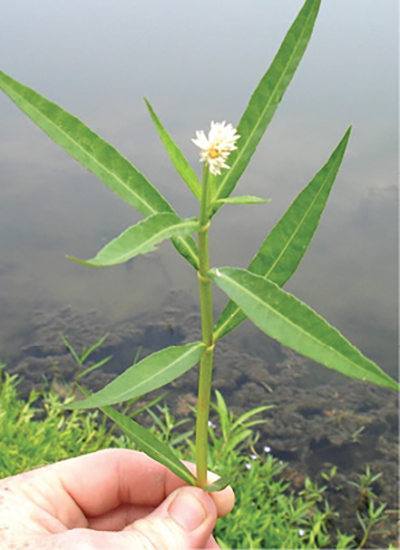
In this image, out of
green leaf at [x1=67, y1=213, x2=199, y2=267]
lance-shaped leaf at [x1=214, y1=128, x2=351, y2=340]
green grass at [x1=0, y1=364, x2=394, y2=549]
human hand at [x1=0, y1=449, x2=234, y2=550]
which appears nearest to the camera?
green leaf at [x1=67, y1=213, x2=199, y2=267]

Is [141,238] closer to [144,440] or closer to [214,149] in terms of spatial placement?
[214,149]

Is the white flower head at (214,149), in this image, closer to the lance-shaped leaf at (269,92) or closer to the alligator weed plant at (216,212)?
the alligator weed plant at (216,212)

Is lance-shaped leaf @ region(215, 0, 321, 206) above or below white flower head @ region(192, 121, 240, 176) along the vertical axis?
above

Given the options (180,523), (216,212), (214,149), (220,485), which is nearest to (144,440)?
(220,485)

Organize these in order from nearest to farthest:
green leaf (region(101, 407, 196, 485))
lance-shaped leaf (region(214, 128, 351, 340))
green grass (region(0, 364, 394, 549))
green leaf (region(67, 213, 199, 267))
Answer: green leaf (region(67, 213, 199, 267)) < lance-shaped leaf (region(214, 128, 351, 340)) < green leaf (region(101, 407, 196, 485)) < green grass (region(0, 364, 394, 549))

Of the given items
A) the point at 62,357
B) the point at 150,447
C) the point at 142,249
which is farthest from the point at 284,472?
the point at 142,249

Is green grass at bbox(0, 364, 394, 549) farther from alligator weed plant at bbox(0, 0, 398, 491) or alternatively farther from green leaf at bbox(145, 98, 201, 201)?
green leaf at bbox(145, 98, 201, 201)

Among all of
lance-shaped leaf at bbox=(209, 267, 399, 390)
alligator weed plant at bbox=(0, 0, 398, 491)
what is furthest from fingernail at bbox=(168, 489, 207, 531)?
lance-shaped leaf at bbox=(209, 267, 399, 390)
